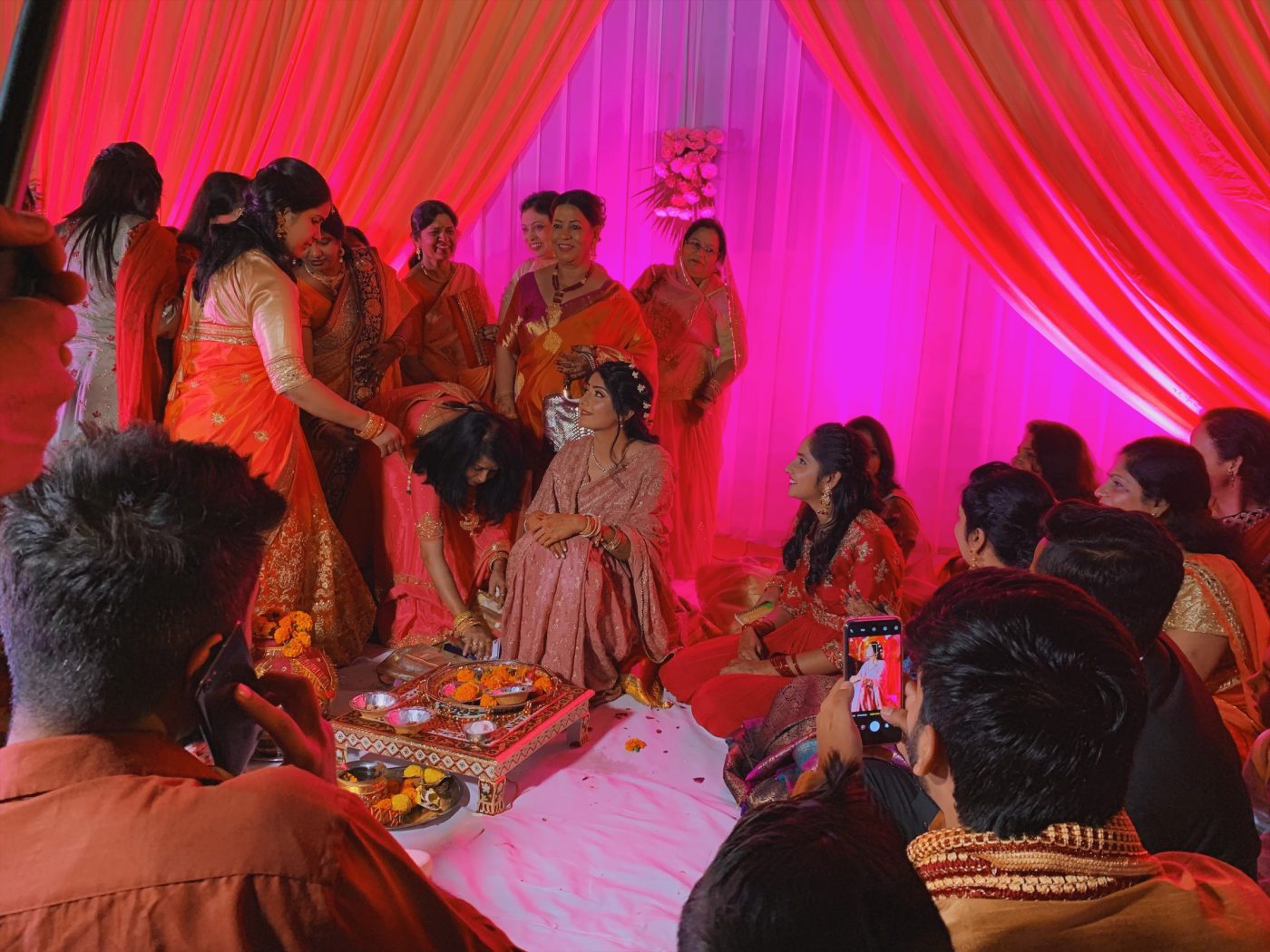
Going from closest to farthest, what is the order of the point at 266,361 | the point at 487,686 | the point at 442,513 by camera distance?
the point at 487,686 < the point at 266,361 < the point at 442,513

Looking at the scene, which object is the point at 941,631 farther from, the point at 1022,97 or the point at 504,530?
the point at 1022,97

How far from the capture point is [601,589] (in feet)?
11.9

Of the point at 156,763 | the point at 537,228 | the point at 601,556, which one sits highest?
the point at 537,228

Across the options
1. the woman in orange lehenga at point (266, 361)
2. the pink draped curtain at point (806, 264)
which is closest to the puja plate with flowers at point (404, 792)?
the woman in orange lehenga at point (266, 361)

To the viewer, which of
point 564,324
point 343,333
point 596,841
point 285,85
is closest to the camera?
point 596,841

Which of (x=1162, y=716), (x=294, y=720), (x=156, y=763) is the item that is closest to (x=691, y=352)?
(x=1162, y=716)

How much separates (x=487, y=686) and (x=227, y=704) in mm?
2046

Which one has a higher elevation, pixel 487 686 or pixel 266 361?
pixel 266 361

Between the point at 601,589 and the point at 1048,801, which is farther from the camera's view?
the point at 601,589

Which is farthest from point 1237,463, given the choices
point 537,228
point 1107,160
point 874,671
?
point 537,228

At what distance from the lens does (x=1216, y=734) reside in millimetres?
1829

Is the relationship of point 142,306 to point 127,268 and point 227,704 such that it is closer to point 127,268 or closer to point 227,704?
point 127,268

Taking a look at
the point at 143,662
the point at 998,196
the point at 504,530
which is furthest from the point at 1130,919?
the point at 998,196

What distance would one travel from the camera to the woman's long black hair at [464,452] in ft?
12.8
